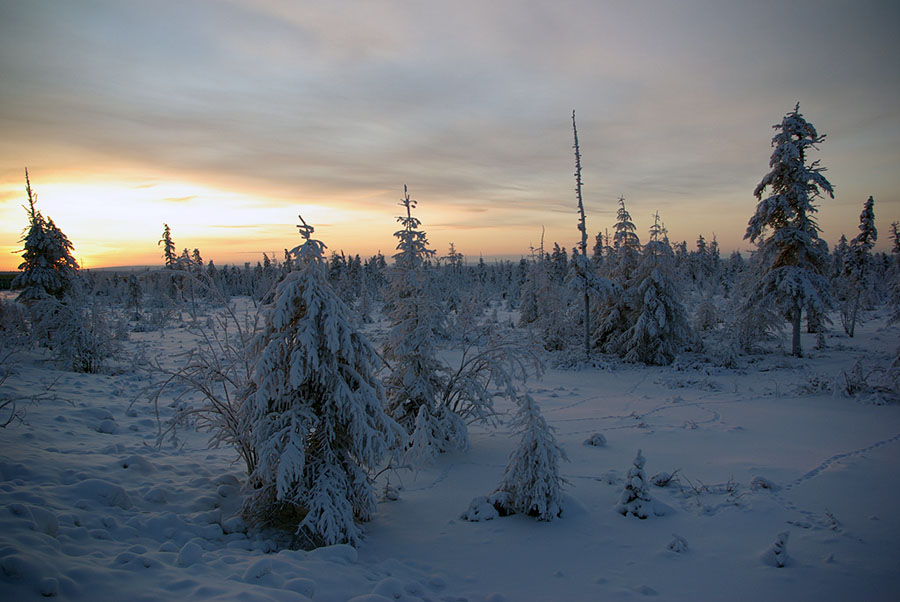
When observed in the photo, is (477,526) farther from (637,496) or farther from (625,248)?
(625,248)

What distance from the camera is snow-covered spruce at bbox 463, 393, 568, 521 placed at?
699 cm

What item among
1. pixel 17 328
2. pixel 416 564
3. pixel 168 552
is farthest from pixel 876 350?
pixel 17 328

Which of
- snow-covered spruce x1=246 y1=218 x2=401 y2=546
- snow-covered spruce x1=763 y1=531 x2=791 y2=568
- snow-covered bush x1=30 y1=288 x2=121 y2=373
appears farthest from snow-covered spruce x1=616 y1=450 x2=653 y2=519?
snow-covered bush x1=30 y1=288 x2=121 y2=373

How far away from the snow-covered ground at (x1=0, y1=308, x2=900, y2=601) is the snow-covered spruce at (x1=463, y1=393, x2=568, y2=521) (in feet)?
0.91

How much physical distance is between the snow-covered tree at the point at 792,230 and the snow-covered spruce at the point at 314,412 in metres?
21.6

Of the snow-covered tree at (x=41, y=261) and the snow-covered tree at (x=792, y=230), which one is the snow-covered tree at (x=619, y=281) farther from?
the snow-covered tree at (x=41, y=261)

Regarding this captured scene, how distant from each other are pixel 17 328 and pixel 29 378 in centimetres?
1074

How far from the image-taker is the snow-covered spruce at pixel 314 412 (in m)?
6.05

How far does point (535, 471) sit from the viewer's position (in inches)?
280

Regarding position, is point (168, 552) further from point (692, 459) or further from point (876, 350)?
point (876, 350)

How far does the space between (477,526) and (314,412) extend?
134 inches

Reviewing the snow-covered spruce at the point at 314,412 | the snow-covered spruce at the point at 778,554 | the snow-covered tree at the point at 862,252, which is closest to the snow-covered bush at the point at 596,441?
the snow-covered spruce at the point at 778,554

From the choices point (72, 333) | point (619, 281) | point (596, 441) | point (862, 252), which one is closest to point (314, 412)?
point (596, 441)

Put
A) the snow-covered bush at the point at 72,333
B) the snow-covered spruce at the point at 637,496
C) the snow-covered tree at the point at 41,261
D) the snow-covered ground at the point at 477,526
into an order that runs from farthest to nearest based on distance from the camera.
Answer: the snow-covered tree at the point at 41,261 → the snow-covered bush at the point at 72,333 → the snow-covered spruce at the point at 637,496 → the snow-covered ground at the point at 477,526
